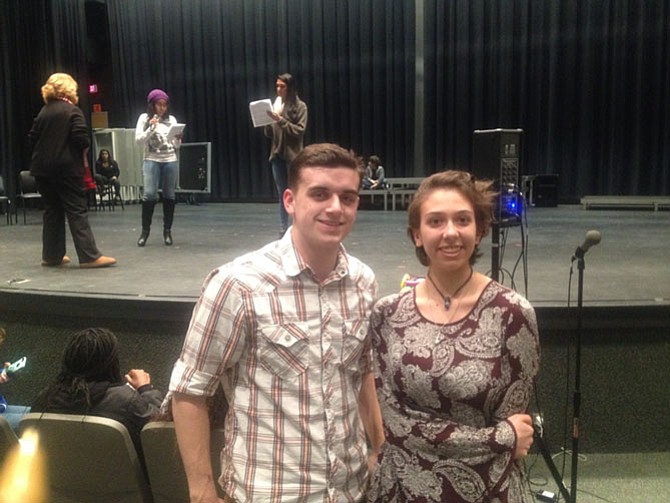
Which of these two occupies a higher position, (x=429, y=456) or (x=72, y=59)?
(x=72, y=59)

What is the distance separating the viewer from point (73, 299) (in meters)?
3.30

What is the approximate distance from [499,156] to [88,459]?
1975 mm

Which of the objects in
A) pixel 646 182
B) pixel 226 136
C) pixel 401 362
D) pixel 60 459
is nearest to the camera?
pixel 401 362

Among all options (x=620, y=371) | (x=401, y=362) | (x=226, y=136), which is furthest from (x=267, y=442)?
(x=226, y=136)

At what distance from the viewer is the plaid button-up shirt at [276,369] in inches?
57.6

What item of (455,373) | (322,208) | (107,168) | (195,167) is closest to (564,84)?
(195,167)

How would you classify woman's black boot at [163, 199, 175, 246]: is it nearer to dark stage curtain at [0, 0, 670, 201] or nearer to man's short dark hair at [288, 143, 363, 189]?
→ man's short dark hair at [288, 143, 363, 189]

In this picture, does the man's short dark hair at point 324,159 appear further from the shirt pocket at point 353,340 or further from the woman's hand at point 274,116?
the woman's hand at point 274,116

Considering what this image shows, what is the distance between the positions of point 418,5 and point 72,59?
5.21 metres

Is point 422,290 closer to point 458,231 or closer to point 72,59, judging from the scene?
point 458,231

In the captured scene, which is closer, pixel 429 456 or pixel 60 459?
pixel 429 456

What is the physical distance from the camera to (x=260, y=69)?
1114cm

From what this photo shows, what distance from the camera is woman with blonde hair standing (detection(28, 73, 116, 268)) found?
4.11m

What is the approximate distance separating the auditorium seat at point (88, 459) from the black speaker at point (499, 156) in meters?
1.77
